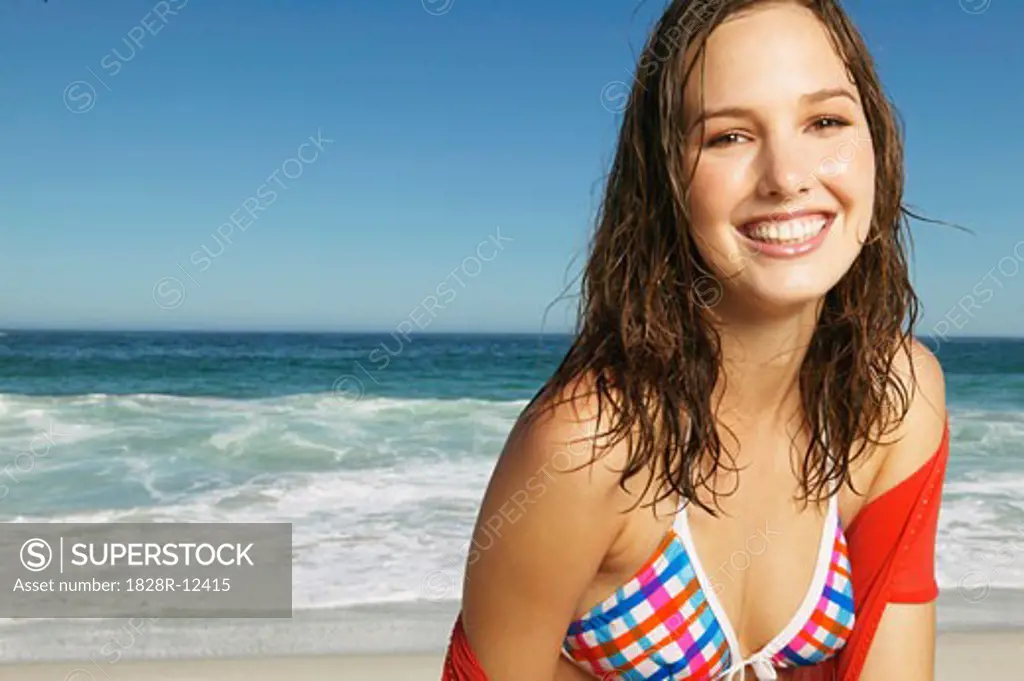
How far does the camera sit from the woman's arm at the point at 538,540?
1.54 metres

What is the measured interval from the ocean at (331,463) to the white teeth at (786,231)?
397 cm

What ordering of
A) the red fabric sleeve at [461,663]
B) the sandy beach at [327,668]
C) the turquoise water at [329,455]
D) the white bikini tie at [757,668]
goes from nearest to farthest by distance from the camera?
the red fabric sleeve at [461,663], the white bikini tie at [757,668], the sandy beach at [327,668], the turquoise water at [329,455]

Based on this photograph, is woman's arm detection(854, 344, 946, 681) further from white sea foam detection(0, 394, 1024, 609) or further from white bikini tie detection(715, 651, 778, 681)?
white sea foam detection(0, 394, 1024, 609)

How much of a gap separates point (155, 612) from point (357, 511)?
10.9 ft

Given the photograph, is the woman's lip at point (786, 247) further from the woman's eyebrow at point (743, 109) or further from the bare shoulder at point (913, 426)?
the bare shoulder at point (913, 426)

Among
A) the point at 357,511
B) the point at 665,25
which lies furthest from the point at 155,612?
the point at 665,25

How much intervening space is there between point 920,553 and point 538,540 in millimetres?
722

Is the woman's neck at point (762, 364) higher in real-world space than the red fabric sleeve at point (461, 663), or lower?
higher

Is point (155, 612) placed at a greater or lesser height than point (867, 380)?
lesser

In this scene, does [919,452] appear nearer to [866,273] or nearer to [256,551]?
[866,273]

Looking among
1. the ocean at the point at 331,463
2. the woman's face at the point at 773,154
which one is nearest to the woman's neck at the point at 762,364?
the woman's face at the point at 773,154

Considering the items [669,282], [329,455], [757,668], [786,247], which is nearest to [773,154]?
[786,247]

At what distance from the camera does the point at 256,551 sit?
710cm

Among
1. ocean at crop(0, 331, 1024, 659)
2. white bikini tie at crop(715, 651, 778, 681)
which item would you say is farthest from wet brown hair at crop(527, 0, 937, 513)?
ocean at crop(0, 331, 1024, 659)
